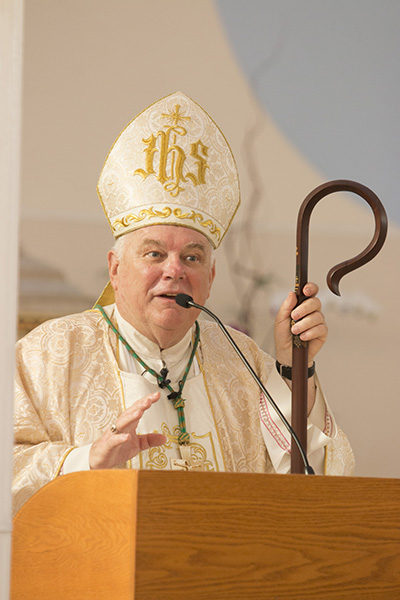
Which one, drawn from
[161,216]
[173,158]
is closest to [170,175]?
[173,158]

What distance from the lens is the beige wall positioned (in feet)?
13.6

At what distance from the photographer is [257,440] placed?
130 inches

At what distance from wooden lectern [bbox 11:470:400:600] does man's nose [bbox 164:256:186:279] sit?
136 cm

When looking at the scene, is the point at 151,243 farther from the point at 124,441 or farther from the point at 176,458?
the point at 124,441

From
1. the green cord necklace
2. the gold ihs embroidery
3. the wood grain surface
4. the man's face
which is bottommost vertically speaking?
the wood grain surface

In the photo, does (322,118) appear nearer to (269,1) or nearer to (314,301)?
(269,1)

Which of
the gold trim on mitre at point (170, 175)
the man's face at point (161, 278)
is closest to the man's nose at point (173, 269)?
the man's face at point (161, 278)

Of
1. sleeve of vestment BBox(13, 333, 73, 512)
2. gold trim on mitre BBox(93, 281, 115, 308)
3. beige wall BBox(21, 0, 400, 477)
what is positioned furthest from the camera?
beige wall BBox(21, 0, 400, 477)

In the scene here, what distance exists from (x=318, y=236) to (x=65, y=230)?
1377 mm

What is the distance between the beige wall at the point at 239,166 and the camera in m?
4.15

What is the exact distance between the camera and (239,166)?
14.8 feet

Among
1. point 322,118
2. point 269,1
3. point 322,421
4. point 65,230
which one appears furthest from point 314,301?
point 269,1

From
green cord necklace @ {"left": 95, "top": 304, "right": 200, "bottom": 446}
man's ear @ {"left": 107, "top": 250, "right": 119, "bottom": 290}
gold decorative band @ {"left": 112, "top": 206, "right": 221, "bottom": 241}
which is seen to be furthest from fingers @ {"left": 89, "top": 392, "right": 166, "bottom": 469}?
gold decorative band @ {"left": 112, "top": 206, "right": 221, "bottom": 241}

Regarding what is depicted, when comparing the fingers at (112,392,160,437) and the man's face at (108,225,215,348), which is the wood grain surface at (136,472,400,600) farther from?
the man's face at (108,225,215,348)
